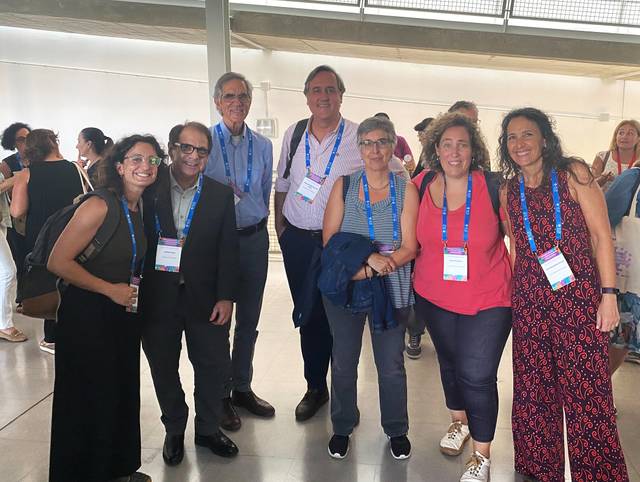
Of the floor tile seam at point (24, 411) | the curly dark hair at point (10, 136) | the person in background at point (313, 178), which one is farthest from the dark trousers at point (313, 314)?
the curly dark hair at point (10, 136)

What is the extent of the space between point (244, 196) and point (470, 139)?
1.21 metres

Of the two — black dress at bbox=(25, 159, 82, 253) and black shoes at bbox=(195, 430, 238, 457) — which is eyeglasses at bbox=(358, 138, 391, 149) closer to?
black shoes at bbox=(195, 430, 238, 457)

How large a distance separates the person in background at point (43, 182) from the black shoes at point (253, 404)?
5.58ft

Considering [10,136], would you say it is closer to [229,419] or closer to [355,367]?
[229,419]

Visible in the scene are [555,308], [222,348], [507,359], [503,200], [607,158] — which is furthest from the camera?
[607,158]

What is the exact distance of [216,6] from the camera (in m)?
4.21

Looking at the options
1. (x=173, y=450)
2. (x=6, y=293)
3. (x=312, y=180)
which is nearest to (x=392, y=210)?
(x=312, y=180)

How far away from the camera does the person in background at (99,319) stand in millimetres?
1866

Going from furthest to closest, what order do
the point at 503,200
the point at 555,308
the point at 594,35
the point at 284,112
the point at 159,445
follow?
the point at 284,112 → the point at 594,35 → the point at 159,445 → the point at 503,200 → the point at 555,308

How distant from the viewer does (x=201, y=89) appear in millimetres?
8305

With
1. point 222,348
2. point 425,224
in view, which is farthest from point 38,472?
point 425,224

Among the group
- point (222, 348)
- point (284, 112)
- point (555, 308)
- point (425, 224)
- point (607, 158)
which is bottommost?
point (222, 348)

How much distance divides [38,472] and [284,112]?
23.7ft

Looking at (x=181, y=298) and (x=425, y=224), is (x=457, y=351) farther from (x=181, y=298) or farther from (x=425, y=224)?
(x=181, y=298)
